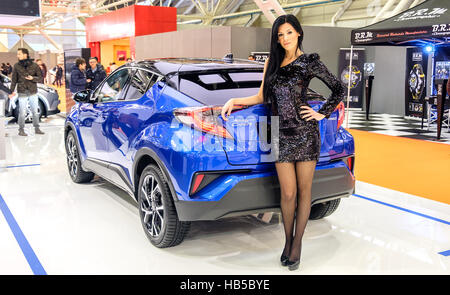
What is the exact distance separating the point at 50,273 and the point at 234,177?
4.19ft

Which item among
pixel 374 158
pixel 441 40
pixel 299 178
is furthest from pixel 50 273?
pixel 441 40

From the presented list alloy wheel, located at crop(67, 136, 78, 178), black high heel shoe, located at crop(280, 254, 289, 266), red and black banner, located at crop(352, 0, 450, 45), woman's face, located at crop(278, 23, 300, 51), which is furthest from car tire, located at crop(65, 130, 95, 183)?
red and black banner, located at crop(352, 0, 450, 45)

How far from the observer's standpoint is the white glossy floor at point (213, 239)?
3053 mm

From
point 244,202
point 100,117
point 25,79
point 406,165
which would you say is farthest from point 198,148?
point 25,79

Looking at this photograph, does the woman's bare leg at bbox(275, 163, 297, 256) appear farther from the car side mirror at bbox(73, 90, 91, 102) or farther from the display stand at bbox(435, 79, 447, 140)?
the display stand at bbox(435, 79, 447, 140)

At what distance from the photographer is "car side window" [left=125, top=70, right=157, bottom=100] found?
11.7 feet

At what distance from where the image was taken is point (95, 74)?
9.39m

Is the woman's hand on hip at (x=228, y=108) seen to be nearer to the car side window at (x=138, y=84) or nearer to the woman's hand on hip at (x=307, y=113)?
the woman's hand on hip at (x=307, y=113)

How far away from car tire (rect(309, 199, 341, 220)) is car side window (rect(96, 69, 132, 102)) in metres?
1.87

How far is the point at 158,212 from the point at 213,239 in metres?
0.53

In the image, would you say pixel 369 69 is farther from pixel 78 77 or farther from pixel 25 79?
pixel 25 79

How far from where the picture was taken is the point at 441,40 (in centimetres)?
1034

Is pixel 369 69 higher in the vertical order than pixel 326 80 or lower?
higher
